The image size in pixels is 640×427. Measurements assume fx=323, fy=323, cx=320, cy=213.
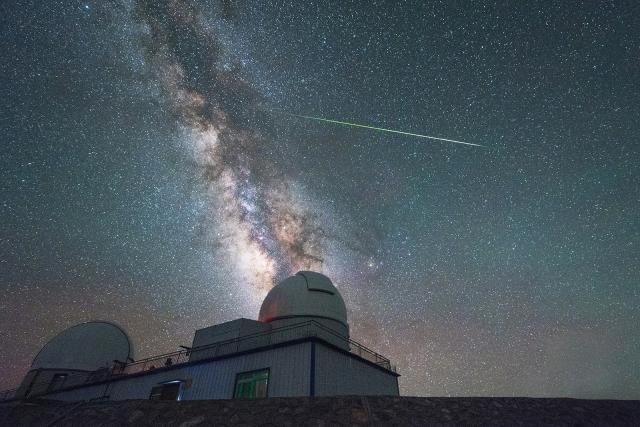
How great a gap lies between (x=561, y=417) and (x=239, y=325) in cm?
1639

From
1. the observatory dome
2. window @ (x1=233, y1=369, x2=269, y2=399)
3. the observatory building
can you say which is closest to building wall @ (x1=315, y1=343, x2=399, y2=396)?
the observatory building

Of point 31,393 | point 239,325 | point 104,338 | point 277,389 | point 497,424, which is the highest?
point 104,338

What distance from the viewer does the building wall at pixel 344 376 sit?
629 inches

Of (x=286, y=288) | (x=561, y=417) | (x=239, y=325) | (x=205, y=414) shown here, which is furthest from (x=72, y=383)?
(x=561, y=417)

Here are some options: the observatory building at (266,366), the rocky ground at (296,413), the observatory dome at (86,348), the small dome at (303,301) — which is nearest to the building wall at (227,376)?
the observatory building at (266,366)

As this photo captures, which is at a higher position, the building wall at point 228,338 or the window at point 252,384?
the building wall at point 228,338

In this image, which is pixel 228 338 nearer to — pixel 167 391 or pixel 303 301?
pixel 167 391

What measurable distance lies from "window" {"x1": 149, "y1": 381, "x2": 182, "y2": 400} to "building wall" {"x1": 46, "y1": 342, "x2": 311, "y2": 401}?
0.29 meters

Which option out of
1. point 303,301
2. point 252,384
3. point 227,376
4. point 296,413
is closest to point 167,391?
point 227,376

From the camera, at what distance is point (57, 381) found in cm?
2744

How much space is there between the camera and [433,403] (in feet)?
24.4

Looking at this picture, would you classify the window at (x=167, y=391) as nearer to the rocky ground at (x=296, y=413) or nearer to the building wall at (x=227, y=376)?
the building wall at (x=227, y=376)

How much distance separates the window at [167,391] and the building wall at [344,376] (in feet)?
29.5

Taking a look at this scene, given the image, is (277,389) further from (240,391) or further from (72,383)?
(72,383)
